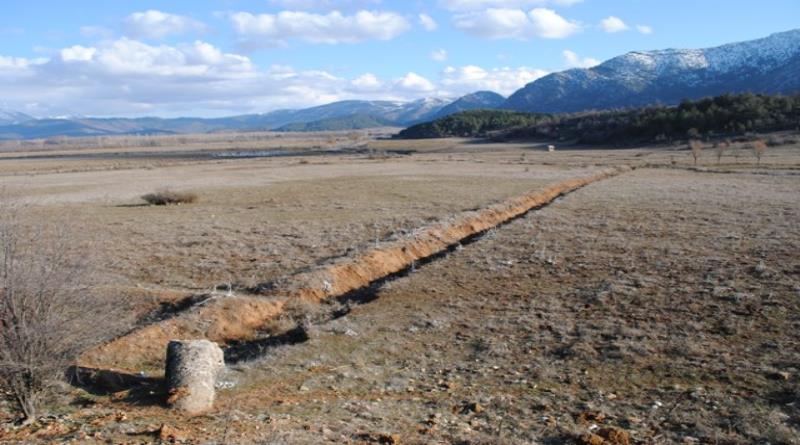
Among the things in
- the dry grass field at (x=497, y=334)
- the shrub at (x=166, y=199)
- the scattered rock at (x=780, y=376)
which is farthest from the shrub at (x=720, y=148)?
the scattered rock at (x=780, y=376)

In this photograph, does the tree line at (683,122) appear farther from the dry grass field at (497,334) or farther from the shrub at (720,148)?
the dry grass field at (497,334)

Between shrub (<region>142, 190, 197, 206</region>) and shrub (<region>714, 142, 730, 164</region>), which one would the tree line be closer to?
shrub (<region>714, 142, 730, 164</region>)

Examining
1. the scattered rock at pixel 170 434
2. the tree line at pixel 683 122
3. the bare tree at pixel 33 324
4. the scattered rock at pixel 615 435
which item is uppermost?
the tree line at pixel 683 122

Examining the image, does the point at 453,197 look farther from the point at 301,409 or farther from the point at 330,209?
the point at 301,409

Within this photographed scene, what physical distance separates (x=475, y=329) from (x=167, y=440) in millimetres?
6762

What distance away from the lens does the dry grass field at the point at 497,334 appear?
831 cm

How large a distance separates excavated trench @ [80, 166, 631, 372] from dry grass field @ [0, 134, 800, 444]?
0.61 meters

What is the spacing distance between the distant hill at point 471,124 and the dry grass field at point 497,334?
133383 millimetres

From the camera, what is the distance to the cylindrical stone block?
8938 millimetres

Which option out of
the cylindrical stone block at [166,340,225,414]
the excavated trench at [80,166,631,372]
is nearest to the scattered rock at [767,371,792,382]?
the cylindrical stone block at [166,340,225,414]

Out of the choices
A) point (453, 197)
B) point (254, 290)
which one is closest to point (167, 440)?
point (254, 290)

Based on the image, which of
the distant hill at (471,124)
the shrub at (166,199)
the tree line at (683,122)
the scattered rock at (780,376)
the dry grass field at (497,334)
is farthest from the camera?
the distant hill at (471,124)

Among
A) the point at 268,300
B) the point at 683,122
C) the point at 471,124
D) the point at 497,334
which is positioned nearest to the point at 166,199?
the point at 268,300

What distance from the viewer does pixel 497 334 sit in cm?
1241
